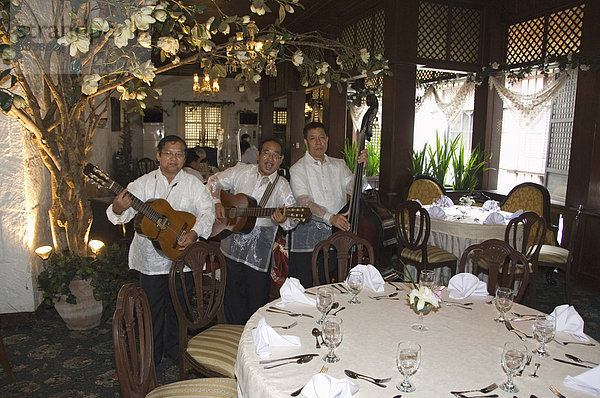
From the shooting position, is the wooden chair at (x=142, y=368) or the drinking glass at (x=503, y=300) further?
the drinking glass at (x=503, y=300)

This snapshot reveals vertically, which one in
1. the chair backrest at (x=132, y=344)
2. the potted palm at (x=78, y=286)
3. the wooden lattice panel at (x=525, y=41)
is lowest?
the potted palm at (x=78, y=286)

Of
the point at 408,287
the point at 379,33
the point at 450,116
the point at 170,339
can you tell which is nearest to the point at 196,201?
the point at 170,339

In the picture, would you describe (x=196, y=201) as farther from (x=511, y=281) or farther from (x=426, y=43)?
(x=426, y=43)

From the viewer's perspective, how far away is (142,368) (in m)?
2.04

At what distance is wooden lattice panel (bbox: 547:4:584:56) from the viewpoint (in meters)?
5.83

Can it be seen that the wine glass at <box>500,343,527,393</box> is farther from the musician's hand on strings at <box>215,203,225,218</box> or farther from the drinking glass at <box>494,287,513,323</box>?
the musician's hand on strings at <box>215,203,225,218</box>

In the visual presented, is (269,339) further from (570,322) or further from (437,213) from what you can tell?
(437,213)

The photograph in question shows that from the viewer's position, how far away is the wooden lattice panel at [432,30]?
6.63 m

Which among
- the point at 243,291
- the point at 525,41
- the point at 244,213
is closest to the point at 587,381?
the point at 244,213

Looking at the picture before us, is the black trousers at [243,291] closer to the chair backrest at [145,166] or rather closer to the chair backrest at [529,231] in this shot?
the chair backrest at [529,231]

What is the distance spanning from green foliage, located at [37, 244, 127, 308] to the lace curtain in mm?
5467

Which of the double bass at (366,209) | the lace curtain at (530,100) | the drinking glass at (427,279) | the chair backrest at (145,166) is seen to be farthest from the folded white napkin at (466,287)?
the chair backrest at (145,166)

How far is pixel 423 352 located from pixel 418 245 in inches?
111

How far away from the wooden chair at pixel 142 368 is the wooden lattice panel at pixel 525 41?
6127 millimetres
